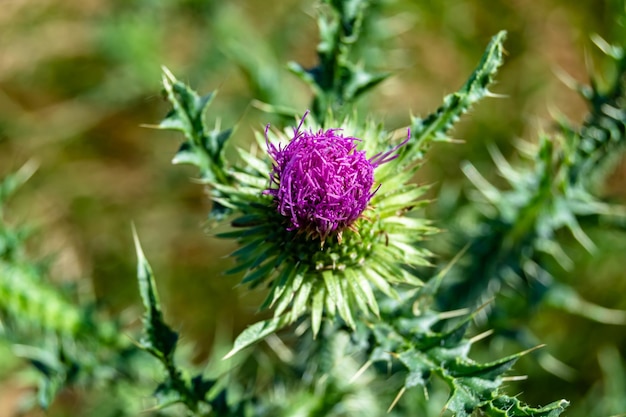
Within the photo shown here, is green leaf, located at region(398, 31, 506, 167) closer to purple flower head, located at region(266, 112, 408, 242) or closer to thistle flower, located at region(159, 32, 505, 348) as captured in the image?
thistle flower, located at region(159, 32, 505, 348)

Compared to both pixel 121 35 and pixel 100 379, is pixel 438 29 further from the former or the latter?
pixel 100 379

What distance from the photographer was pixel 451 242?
4094 mm

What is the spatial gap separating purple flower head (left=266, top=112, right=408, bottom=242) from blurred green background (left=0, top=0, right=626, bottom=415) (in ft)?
8.59

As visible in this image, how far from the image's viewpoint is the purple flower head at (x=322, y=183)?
100 inches

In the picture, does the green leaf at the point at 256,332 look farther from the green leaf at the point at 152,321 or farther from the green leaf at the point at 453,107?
the green leaf at the point at 453,107

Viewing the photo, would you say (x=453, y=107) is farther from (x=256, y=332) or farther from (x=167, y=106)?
(x=167, y=106)

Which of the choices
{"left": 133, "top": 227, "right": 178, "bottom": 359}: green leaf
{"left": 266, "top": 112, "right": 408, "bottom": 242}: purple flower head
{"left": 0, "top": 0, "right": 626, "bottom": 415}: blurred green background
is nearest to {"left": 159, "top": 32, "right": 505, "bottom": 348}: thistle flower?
{"left": 266, "top": 112, "right": 408, "bottom": 242}: purple flower head

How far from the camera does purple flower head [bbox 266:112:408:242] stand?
2.54m

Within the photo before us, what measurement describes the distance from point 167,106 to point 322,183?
10.1 ft

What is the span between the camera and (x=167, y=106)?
5.38 m

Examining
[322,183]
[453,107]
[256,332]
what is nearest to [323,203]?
[322,183]

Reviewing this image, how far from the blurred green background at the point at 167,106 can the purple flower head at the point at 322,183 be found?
2.62 m

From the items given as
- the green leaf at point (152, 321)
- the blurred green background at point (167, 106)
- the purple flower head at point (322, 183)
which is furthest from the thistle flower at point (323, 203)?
the blurred green background at point (167, 106)

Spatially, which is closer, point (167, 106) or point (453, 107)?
point (453, 107)
